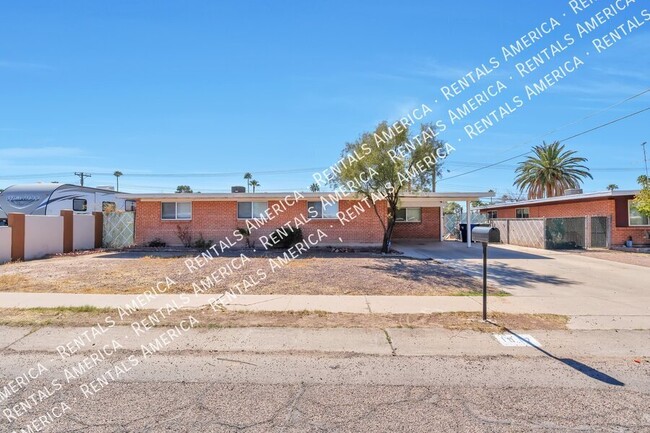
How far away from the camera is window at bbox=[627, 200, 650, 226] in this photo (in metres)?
20.3

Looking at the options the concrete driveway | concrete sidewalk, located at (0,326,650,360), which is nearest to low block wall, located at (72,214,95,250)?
concrete sidewalk, located at (0,326,650,360)

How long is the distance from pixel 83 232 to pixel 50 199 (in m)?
6.16

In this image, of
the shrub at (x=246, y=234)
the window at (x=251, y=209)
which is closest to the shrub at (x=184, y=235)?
the shrub at (x=246, y=234)

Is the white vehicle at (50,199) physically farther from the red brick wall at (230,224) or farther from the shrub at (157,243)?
the shrub at (157,243)

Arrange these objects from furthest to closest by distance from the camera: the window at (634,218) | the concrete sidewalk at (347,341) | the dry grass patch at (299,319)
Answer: the window at (634,218) < the dry grass patch at (299,319) < the concrete sidewalk at (347,341)

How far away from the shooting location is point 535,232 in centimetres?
2152

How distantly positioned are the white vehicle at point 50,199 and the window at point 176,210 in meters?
4.11

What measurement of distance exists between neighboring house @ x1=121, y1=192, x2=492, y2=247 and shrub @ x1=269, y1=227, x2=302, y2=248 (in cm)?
48

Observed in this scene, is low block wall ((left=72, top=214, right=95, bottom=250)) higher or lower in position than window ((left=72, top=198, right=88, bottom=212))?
lower

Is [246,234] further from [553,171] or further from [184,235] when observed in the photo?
[553,171]

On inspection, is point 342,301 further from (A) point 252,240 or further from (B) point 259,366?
(A) point 252,240

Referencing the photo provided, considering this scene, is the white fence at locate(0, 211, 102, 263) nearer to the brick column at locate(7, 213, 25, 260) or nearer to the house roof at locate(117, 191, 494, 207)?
the brick column at locate(7, 213, 25, 260)

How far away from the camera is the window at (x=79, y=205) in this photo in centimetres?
2348

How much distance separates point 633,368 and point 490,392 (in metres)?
2.03
